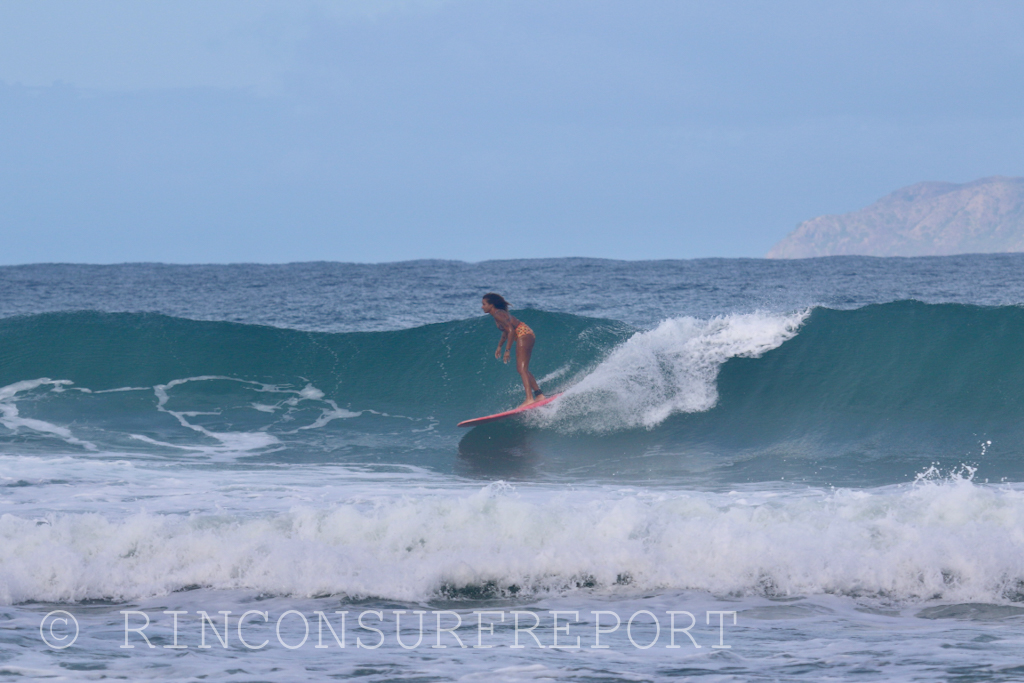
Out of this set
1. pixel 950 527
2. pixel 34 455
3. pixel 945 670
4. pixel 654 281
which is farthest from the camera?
pixel 654 281

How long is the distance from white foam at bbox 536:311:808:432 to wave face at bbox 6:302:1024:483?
1.0 inches

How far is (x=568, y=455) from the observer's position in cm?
929

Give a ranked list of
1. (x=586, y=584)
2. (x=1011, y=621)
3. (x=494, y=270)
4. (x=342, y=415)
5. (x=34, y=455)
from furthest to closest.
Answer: (x=494, y=270) < (x=342, y=415) < (x=34, y=455) < (x=586, y=584) < (x=1011, y=621)

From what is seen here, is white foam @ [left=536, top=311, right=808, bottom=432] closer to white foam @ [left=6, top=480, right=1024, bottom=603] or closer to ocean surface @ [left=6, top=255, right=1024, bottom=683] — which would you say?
ocean surface @ [left=6, top=255, right=1024, bottom=683]

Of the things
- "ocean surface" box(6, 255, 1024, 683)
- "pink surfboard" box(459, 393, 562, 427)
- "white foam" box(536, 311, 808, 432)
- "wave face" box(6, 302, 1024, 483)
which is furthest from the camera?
"white foam" box(536, 311, 808, 432)

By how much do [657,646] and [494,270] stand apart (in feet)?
93.3

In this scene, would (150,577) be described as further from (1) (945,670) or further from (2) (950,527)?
(2) (950,527)

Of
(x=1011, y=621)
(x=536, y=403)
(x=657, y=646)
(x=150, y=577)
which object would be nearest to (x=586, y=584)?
(x=657, y=646)

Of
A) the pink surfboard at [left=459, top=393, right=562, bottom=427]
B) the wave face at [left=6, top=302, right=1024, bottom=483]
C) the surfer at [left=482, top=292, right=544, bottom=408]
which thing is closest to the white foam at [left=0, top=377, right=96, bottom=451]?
the wave face at [left=6, top=302, right=1024, bottom=483]

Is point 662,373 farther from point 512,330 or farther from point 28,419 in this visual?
point 28,419

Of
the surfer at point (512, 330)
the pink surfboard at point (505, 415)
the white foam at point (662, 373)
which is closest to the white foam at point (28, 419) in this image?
the pink surfboard at point (505, 415)

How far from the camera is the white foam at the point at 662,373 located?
407 inches

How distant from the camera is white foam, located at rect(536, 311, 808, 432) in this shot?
10.3 m

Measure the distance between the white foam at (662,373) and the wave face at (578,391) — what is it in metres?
0.03
